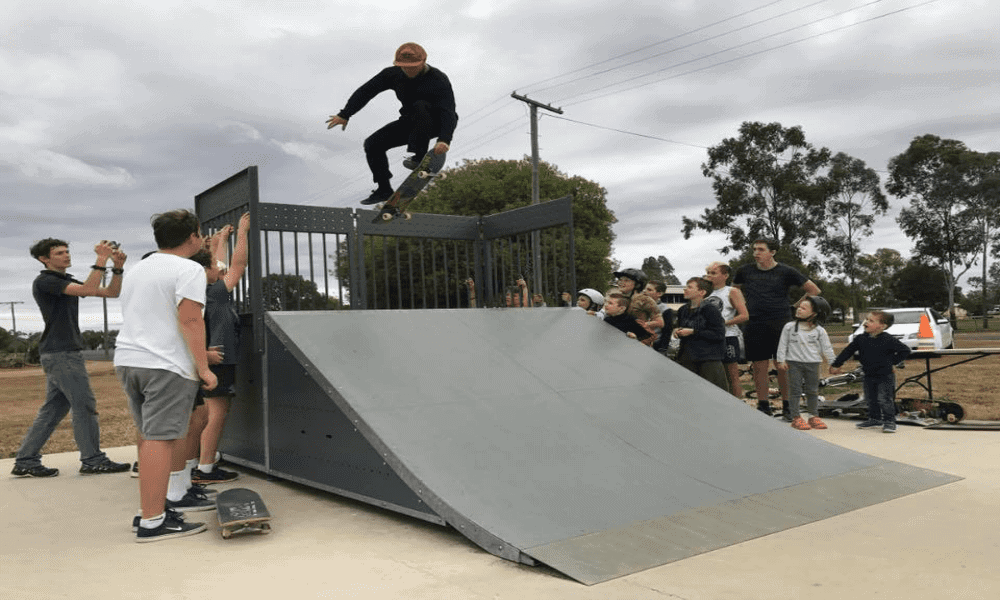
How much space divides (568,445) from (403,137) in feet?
10.4

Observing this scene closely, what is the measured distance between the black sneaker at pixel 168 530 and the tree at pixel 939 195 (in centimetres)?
4358

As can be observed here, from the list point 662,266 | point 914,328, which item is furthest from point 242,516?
point 662,266

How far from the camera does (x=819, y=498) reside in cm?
391

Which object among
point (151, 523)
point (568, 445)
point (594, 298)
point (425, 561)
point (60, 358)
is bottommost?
point (425, 561)

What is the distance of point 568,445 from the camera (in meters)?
3.91

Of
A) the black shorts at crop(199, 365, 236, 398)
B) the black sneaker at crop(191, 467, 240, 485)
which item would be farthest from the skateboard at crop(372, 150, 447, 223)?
the black sneaker at crop(191, 467, 240, 485)

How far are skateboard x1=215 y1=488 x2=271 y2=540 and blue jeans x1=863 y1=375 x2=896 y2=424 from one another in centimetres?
547

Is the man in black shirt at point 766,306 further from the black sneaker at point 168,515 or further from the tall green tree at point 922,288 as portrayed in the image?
the tall green tree at point 922,288

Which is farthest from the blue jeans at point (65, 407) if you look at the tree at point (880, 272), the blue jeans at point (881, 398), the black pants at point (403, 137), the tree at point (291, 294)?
the tree at point (880, 272)

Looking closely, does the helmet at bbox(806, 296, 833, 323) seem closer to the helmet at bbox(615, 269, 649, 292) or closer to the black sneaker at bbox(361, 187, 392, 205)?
the helmet at bbox(615, 269, 649, 292)

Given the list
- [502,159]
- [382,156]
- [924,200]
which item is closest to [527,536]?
[382,156]

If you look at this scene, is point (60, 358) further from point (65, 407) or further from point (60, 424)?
point (60, 424)

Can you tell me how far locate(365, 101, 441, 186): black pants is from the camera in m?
5.60

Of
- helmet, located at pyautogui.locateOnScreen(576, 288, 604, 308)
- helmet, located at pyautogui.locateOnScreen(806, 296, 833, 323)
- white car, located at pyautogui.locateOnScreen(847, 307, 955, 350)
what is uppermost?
helmet, located at pyautogui.locateOnScreen(576, 288, 604, 308)
